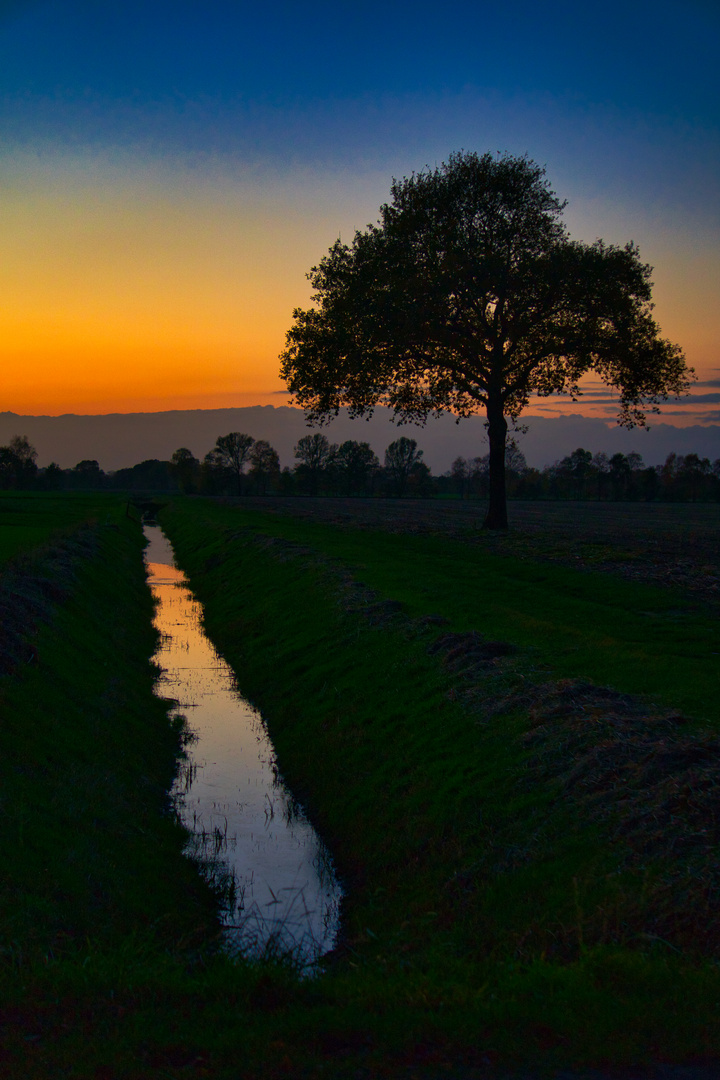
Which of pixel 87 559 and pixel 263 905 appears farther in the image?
pixel 87 559

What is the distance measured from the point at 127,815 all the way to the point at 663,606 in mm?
15431

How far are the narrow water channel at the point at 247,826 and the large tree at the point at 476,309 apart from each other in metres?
22.0

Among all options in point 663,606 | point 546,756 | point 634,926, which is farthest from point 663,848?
point 663,606

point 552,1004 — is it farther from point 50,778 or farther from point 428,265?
point 428,265

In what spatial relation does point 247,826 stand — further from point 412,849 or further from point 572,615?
point 572,615

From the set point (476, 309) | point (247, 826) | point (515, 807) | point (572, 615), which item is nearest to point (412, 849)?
point (515, 807)

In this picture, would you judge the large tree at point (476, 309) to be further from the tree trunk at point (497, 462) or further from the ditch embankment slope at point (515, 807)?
the ditch embankment slope at point (515, 807)

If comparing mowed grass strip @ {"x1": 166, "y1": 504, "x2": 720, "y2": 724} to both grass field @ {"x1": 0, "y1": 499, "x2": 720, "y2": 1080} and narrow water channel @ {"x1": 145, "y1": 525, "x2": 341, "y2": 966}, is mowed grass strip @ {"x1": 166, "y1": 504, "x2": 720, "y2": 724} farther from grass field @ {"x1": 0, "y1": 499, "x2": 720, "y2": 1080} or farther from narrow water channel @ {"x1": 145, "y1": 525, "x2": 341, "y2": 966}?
narrow water channel @ {"x1": 145, "y1": 525, "x2": 341, "y2": 966}

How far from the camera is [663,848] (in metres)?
7.48

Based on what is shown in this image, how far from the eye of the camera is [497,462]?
1650 inches

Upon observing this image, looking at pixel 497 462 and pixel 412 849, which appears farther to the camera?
pixel 497 462

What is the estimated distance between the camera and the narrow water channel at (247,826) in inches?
355

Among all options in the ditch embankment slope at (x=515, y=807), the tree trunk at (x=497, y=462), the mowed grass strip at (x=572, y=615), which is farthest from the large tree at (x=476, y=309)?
the ditch embankment slope at (x=515, y=807)

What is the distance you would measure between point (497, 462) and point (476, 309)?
341 inches
